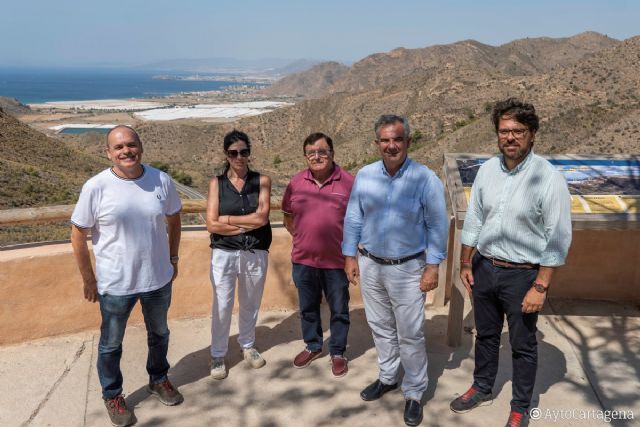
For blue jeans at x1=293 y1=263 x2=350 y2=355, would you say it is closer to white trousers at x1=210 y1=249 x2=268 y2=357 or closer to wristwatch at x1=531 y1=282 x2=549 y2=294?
white trousers at x1=210 y1=249 x2=268 y2=357

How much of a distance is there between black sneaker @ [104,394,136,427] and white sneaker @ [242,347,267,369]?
860 millimetres

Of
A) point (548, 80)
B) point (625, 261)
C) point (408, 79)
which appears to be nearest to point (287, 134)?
point (408, 79)

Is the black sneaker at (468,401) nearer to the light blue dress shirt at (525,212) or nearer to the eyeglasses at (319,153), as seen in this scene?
the light blue dress shirt at (525,212)

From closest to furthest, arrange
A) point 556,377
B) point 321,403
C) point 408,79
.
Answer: point 321,403 < point 556,377 < point 408,79

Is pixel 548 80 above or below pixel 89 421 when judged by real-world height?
above

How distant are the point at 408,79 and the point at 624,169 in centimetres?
6862

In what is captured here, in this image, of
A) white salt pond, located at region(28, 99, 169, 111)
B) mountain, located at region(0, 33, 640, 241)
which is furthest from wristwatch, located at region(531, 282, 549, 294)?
white salt pond, located at region(28, 99, 169, 111)

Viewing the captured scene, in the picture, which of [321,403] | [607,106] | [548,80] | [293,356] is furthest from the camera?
[548,80]

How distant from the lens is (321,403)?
316cm

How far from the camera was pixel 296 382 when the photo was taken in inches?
134

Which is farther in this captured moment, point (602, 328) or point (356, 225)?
point (602, 328)

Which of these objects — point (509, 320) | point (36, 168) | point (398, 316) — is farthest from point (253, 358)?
point (36, 168)

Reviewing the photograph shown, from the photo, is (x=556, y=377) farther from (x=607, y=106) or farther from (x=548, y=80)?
(x=548, y=80)

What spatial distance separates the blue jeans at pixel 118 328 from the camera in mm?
2832
